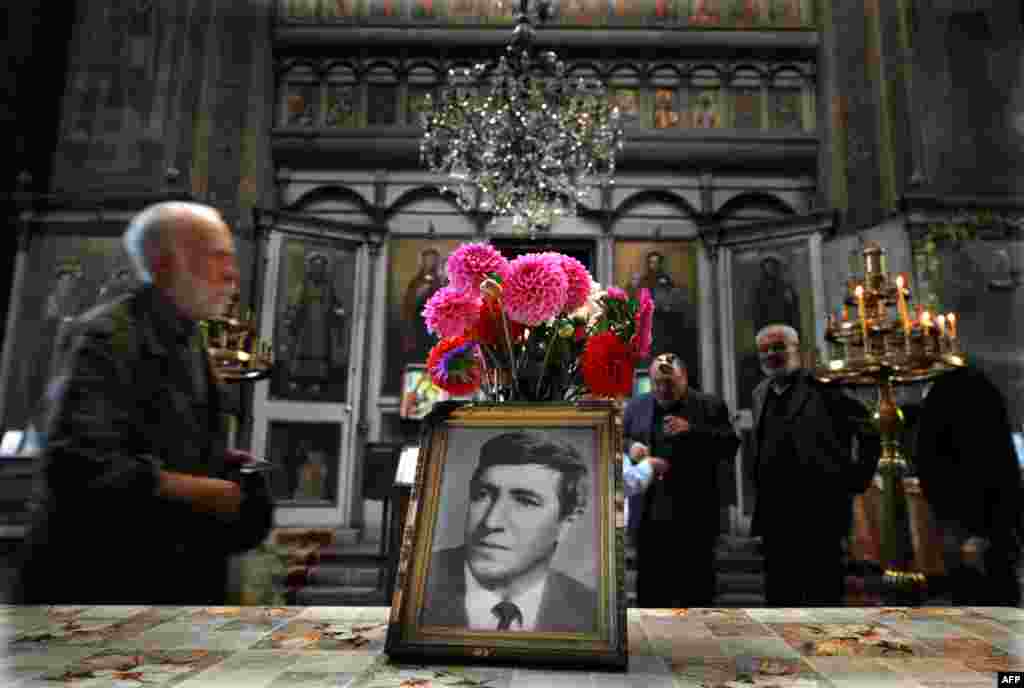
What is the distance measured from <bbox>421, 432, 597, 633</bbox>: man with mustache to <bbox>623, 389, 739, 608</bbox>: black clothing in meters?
2.25

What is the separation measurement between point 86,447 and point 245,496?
0.86 feet

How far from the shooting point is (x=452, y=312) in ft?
4.06

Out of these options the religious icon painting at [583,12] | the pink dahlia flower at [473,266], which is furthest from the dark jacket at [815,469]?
the religious icon painting at [583,12]

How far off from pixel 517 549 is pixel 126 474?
0.64m

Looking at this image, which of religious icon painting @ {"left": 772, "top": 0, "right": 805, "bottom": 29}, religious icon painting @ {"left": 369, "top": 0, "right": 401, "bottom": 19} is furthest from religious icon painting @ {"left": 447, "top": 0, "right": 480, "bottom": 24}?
religious icon painting @ {"left": 772, "top": 0, "right": 805, "bottom": 29}

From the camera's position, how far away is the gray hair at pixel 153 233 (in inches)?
49.9

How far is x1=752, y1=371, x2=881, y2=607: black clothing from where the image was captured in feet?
10.2

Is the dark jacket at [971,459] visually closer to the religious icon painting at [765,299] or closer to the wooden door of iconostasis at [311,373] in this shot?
the religious icon painting at [765,299]

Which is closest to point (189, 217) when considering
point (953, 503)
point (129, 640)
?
point (129, 640)

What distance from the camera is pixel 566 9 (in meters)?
8.84

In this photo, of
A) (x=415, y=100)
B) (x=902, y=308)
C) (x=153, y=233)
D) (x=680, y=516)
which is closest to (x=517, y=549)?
(x=153, y=233)

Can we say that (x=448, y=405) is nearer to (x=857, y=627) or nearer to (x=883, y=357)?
(x=857, y=627)

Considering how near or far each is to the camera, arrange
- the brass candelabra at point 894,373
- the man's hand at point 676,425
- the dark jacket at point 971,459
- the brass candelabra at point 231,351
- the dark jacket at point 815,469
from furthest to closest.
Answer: the brass candelabra at point 231,351
the brass candelabra at point 894,373
the dark jacket at point 815,469
the man's hand at point 676,425
the dark jacket at point 971,459

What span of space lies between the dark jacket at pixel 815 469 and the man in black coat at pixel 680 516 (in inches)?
9.0
